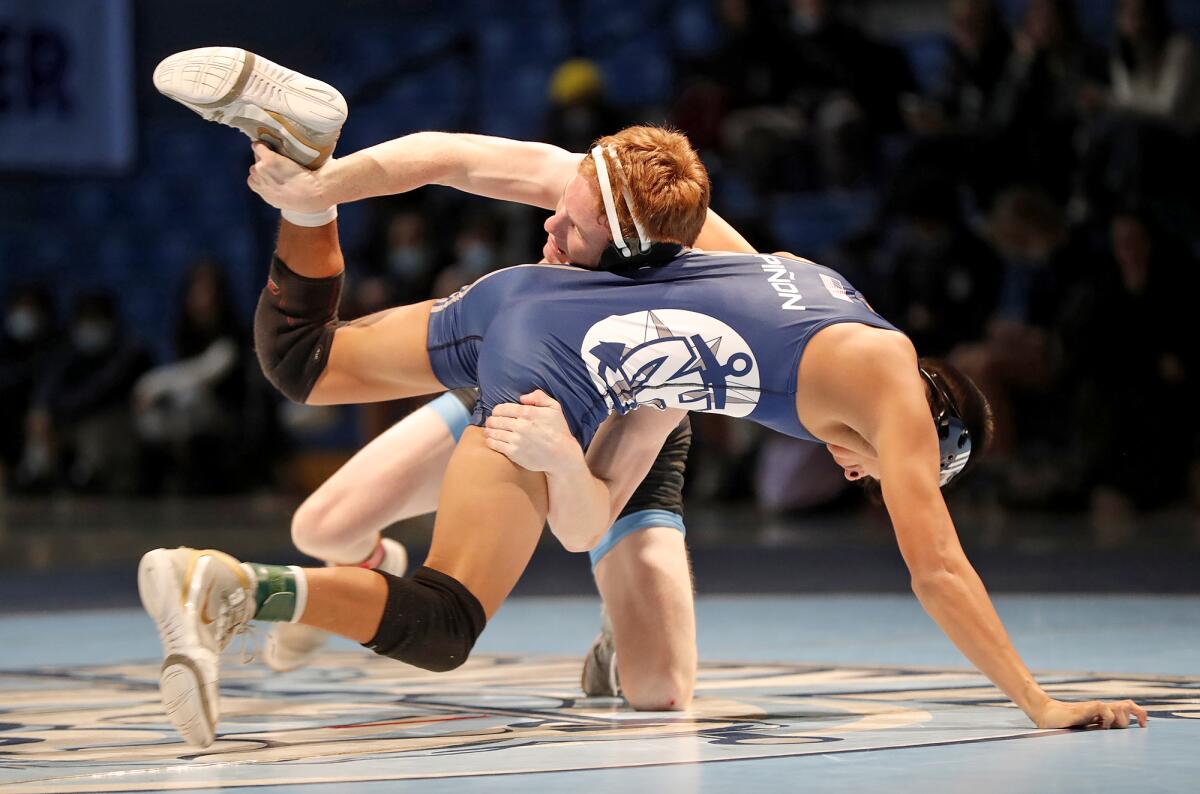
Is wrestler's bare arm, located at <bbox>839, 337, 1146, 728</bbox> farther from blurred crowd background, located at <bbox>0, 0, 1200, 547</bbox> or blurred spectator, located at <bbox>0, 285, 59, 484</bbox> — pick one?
blurred spectator, located at <bbox>0, 285, 59, 484</bbox>

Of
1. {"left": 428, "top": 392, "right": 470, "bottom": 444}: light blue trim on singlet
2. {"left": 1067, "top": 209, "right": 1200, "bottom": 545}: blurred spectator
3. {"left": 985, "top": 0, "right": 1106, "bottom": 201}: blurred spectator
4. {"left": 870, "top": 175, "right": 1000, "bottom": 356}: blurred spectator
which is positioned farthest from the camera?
{"left": 985, "top": 0, "right": 1106, "bottom": 201}: blurred spectator

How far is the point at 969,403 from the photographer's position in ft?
9.96

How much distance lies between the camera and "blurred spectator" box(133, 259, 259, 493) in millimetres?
9805

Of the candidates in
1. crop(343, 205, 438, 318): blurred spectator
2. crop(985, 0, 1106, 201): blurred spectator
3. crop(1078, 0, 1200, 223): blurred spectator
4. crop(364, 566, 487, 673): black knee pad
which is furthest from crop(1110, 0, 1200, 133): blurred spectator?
crop(364, 566, 487, 673): black knee pad

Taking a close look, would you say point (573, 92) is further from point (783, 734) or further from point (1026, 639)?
point (783, 734)

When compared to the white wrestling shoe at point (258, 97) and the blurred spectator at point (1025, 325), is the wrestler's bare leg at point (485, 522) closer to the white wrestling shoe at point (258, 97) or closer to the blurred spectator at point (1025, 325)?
the white wrestling shoe at point (258, 97)

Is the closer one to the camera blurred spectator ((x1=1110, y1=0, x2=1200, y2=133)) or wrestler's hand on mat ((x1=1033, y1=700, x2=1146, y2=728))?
wrestler's hand on mat ((x1=1033, y1=700, x2=1146, y2=728))

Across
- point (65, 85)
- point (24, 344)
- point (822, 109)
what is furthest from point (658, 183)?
point (65, 85)

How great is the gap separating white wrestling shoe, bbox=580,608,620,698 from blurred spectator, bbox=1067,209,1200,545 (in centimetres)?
377

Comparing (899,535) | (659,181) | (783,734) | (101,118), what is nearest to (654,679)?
(783,734)

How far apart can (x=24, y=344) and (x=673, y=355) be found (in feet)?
28.3

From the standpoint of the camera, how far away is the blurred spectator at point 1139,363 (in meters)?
6.85

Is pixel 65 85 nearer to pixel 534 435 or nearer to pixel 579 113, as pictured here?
pixel 579 113

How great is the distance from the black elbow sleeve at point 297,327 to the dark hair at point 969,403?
1.13m
